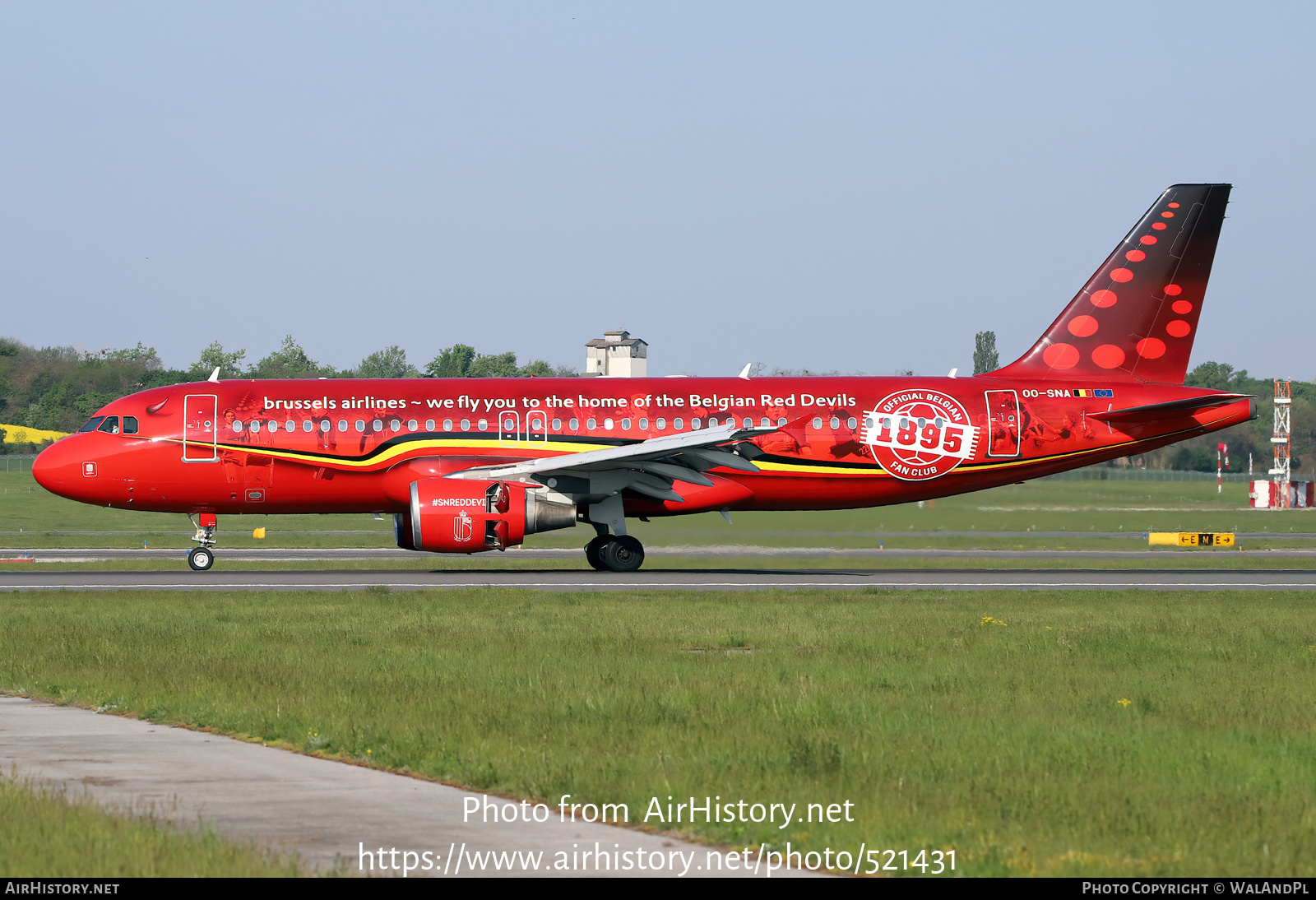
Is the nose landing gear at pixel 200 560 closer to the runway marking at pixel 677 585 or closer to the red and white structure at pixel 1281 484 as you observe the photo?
the runway marking at pixel 677 585

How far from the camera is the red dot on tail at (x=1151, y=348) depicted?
3419 cm

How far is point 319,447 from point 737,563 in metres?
11.1

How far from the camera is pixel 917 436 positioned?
107ft

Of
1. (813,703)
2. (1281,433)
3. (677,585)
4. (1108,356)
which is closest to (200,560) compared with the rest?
(677,585)

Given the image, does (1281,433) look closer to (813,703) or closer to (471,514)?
(471,514)

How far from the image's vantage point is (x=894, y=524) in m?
41.2

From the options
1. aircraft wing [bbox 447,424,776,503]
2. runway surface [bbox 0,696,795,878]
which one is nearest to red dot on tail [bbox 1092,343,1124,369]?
aircraft wing [bbox 447,424,776,503]

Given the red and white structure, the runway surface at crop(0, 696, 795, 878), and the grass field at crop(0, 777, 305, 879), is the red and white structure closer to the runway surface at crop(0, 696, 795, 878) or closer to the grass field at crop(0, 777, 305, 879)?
the runway surface at crop(0, 696, 795, 878)

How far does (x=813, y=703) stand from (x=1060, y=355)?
23.3 metres

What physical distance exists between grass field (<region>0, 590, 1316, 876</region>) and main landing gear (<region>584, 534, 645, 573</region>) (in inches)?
330

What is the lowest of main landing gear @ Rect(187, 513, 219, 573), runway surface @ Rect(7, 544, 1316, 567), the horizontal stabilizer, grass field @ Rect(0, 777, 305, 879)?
runway surface @ Rect(7, 544, 1316, 567)

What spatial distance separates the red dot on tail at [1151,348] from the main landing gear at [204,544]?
22777 millimetres

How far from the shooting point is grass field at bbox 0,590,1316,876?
875cm

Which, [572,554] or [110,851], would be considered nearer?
[110,851]
